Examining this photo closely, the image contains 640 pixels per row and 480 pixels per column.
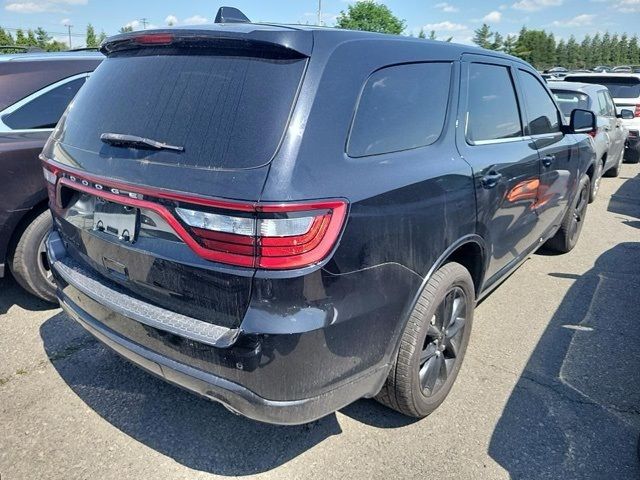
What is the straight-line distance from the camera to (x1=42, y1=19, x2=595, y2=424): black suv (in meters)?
1.80

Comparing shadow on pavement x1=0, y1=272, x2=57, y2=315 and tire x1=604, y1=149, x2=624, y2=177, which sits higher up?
tire x1=604, y1=149, x2=624, y2=177

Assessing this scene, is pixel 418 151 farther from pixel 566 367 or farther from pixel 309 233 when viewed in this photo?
pixel 566 367

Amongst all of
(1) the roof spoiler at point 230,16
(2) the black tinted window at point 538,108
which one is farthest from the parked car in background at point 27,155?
(2) the black tinted window at point 538,108

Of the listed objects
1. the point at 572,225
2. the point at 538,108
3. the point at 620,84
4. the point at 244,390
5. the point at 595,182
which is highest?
the point at 620,84

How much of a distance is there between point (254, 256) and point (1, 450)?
1747mm

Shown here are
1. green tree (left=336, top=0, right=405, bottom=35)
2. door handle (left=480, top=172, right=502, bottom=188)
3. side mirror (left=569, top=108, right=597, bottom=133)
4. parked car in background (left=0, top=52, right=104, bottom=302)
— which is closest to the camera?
door handle (left=480, top=172, right=502, bottom=188)

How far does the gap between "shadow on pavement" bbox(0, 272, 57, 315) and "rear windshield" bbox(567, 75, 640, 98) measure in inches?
421

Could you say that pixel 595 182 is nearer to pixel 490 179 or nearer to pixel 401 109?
pixel 490 179

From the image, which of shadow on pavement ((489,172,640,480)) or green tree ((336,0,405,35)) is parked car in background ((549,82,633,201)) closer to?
shadow on pavement ((489,172,640,480))

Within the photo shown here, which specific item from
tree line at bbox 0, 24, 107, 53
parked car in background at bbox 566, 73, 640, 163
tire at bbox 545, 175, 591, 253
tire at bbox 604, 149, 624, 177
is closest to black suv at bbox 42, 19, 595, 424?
tire at bbox 545, 175, 591, 253

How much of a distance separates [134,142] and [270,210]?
736 mm

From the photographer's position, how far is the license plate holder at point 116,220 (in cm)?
206

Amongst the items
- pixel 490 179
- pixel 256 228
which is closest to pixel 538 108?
pixel 490 179

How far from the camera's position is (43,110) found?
385 centimetres
